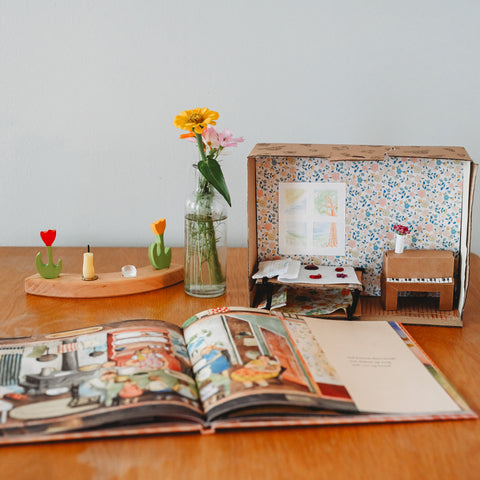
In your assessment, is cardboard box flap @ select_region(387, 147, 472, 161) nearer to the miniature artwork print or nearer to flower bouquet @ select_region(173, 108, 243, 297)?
the miniature artwork print

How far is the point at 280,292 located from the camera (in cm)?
119

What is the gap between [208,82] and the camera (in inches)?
57.0

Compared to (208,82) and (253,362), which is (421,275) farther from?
(208,82)

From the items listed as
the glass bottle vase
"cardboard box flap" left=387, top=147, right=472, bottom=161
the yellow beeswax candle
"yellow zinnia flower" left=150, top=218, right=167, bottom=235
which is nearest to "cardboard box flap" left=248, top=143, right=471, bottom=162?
"cardboard box flap" left=387, top=147, right=472, bottom=161

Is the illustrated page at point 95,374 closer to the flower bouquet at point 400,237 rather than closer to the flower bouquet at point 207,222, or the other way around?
the flower bouquet at point 207,222

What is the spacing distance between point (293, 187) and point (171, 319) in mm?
346

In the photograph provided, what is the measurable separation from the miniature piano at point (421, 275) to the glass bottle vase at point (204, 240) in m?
0.32

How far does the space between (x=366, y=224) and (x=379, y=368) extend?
1.20ft

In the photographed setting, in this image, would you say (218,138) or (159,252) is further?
(159,252)

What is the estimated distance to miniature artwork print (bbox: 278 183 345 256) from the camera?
1200 millimetres

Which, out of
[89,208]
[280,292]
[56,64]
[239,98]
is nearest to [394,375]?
[280,292]

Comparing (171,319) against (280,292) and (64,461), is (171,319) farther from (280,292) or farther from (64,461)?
(64,461)

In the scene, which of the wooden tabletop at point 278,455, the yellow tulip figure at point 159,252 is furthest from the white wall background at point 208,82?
the wooden tabletop at point 278,455

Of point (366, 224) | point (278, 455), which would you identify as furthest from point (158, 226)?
point (278, 455)
